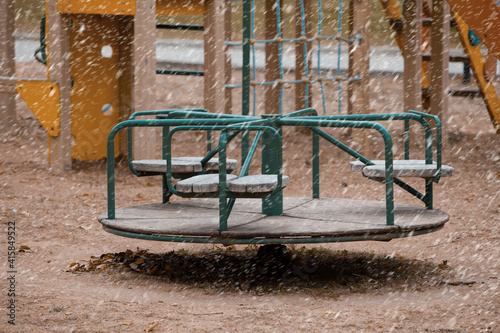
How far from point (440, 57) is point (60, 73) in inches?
206

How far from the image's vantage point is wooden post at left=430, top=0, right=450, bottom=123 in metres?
10.4

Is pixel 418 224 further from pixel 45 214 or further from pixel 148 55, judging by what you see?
pixel 148 55

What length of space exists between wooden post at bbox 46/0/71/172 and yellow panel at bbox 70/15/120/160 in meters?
0.55

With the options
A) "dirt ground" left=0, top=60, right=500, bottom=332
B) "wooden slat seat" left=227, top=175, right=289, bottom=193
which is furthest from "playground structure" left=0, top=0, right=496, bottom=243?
"dirt ground" left=0, top=60, right=500, bottom=332

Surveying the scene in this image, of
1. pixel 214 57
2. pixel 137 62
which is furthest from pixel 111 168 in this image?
pixel 214 57

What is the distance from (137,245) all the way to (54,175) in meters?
2.68

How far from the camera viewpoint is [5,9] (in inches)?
413

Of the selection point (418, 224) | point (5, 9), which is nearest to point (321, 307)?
point (418, 224)

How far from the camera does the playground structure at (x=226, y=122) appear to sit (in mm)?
4480

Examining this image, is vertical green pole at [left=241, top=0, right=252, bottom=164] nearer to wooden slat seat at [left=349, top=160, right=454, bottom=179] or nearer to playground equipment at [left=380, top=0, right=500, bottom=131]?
wooden slat seat at [left=349, top=160, right=454, bottom=179]

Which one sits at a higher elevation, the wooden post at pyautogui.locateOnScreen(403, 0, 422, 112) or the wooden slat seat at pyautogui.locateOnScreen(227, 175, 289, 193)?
the wooden post at pyautogui.locateOnScreen(403, 0, 422, 112)

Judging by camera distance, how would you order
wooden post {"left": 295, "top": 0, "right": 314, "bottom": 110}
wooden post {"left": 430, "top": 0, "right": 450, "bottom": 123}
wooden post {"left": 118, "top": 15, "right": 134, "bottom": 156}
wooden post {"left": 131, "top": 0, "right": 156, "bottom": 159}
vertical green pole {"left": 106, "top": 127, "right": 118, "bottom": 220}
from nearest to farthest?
1. vertical green pole {"left": 106, "top": 127, "right": 118, "bottom": 220}
2. wooden post {"left": 131, "top": 0, "right": 156, "bottom": 159}
3. wooden post {"left": 118, "top": 15, "right": 134, "bottom": 156}
4. wooden post {"left": 430, "top": 0, "right": 450, "bottom": 123}
5. wooden post {"left": 295, "top": 0, "right": 314, "bottom": 110}

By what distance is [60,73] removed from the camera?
8227 mm

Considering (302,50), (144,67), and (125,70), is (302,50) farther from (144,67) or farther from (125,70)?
(144,67)
